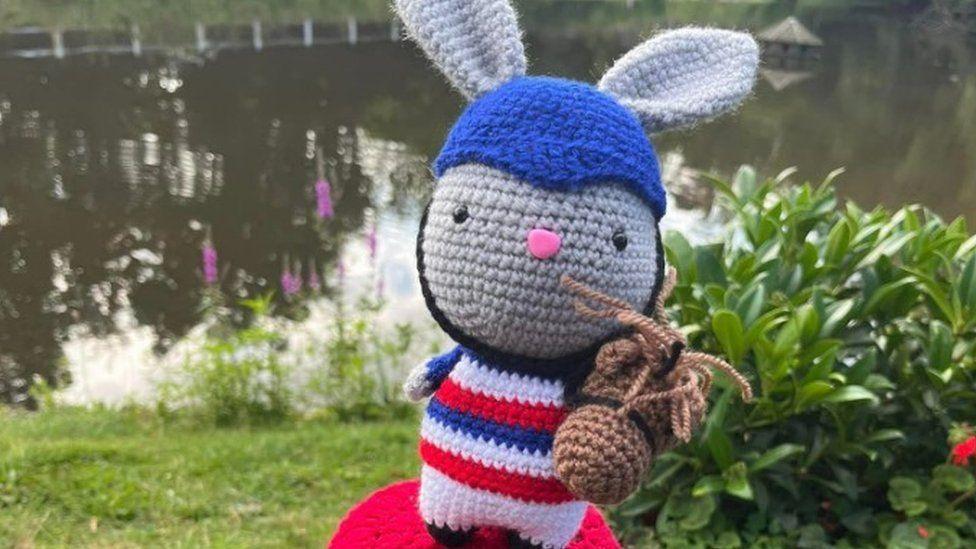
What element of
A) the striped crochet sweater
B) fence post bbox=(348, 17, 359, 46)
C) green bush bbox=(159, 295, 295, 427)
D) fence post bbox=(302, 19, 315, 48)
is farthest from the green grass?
fence post bbox=(348, 17, 359, 46)

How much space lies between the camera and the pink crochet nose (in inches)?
41.7

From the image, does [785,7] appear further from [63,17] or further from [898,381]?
[898,381]

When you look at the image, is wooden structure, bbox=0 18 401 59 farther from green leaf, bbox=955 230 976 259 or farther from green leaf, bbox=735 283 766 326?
green leaf, bbox=735 283 766 326

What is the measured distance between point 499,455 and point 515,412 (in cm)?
6

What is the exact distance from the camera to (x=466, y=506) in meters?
1.18

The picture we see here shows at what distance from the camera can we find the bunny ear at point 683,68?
1.23 meters

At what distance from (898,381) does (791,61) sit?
35.5 feet

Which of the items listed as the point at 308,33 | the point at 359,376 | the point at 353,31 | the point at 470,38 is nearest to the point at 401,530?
the point at 470,38

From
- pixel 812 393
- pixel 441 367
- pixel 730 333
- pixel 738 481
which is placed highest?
pixel 441 367

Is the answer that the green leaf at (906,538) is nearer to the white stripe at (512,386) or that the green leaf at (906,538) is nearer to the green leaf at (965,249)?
the green leaf at (965,249)

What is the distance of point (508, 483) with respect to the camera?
115 cm

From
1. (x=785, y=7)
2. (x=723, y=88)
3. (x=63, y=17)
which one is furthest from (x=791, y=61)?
(x=723, y=88)

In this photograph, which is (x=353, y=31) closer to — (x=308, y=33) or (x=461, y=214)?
(x=308, y=33)

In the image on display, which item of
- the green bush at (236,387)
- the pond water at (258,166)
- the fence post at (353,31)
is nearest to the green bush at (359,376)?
the green bush at (236,387)
